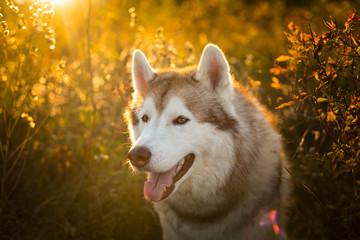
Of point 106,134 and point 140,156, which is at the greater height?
point 140,156

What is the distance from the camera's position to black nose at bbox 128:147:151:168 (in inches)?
93.2

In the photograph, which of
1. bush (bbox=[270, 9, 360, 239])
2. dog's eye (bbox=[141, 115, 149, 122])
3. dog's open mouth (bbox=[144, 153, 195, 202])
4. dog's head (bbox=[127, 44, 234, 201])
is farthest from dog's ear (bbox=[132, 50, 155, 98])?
bush (bbox=[270, 9, 360, 239])

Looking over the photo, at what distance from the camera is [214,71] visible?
2.81 meters

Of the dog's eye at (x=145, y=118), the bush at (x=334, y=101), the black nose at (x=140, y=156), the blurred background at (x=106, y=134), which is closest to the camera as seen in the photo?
the bush at (x=334, y=101)

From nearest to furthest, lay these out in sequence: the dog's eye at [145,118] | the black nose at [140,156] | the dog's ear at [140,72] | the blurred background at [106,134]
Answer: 1. the black nose at [140,156]
2. the blurred background at [106,134]
3. the dog's eye at [145,118]
4. the dog's ear at [140,72]

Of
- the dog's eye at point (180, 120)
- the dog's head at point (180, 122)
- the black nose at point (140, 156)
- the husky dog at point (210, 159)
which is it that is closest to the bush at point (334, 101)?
the husky dog at point (210, 159)

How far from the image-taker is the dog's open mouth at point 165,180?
8.50ft

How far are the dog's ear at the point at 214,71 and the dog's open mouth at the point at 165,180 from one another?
680mm

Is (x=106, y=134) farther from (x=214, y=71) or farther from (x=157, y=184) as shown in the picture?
(x=214, y=71)

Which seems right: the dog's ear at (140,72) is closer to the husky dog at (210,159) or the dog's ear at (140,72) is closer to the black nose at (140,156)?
the husky dog at (210,159)

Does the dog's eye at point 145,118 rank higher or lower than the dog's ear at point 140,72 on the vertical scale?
lower

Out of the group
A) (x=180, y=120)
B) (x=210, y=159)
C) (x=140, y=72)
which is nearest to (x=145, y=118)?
(x=180, y=120)

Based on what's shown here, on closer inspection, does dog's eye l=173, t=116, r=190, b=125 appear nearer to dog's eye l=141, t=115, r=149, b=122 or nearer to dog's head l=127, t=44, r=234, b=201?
dog's head l=127, t=44, r=234, b=201

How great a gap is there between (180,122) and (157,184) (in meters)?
0.57
